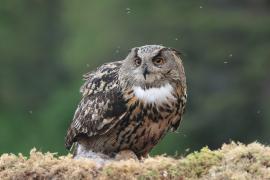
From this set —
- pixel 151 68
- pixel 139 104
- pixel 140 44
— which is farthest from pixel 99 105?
pixel 140 44

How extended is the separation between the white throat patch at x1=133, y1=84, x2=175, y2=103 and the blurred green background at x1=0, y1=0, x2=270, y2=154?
1832 centimetres

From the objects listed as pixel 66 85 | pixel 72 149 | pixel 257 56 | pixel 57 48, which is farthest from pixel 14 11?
pixel 72 149

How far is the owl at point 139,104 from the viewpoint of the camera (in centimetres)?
1125

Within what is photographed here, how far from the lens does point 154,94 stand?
37.1ft

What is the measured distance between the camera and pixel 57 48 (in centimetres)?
3994

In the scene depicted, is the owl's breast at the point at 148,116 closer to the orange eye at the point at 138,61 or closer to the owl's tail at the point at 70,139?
the orange eye at the point at 138,61

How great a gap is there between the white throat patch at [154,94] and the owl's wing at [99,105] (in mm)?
150

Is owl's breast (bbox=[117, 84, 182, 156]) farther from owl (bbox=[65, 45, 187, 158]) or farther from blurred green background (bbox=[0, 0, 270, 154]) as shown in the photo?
blurred green background (bbox=[0, 0, 270, 154])

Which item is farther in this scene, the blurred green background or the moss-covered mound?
the blurred green background

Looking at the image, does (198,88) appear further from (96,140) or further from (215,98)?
(96,140)

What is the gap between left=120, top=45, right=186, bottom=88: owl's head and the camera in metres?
11.3

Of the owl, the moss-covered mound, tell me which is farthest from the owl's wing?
the moss-covered mound

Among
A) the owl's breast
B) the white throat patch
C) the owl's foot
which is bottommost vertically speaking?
the owl's foot

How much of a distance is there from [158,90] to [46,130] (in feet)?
79.6
